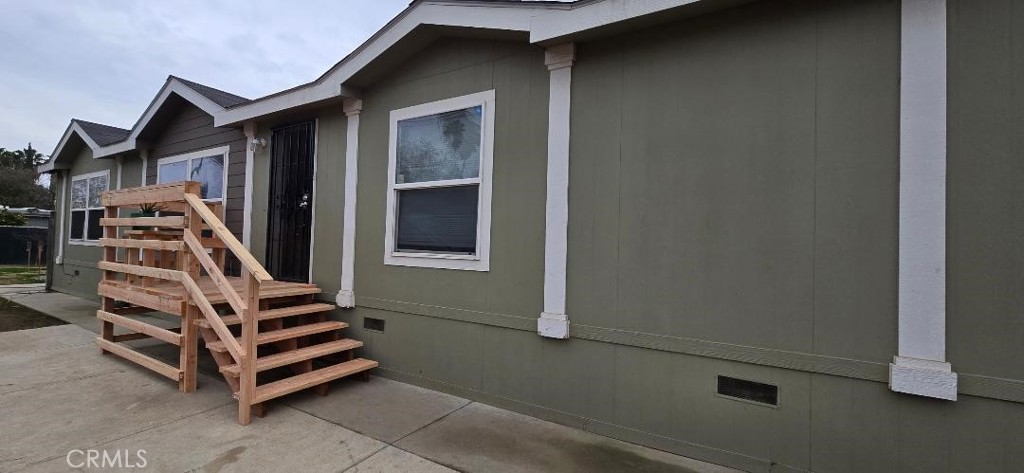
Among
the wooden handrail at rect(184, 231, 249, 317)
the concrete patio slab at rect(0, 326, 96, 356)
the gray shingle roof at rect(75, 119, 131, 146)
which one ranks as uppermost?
the gray shingle roof at rect(75, 119, 131, 146)

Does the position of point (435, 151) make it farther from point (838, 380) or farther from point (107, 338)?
point (107, 338)

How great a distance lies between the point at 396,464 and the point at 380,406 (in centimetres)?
89

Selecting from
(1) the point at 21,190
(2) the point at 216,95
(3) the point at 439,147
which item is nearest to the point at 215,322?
(3) the point at 439,147

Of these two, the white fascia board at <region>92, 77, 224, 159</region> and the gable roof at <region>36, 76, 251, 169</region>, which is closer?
the white fascia board at <region>92, 77, 224, 159</region>

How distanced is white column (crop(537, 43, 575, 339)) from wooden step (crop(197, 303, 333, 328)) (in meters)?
2.17

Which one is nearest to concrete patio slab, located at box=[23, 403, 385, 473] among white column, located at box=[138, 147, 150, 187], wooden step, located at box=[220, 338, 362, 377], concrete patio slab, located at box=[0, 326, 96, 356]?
wooden step, located at box=[220, 338, 362, 377]

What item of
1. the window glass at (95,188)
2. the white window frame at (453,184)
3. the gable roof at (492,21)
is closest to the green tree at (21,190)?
the window glass at (95,188)

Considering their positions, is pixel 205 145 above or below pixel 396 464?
above

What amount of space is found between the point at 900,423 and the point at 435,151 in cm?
338

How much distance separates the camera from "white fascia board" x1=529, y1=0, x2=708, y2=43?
2.47m

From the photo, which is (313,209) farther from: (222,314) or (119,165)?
(119,165)

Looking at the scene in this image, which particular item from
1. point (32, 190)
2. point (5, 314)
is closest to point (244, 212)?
point (5, 314)

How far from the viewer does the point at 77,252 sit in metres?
7.65

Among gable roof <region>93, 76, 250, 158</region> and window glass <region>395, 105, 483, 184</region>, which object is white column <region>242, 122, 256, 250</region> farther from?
window glass <region>395, 105, 483, 184</region>
